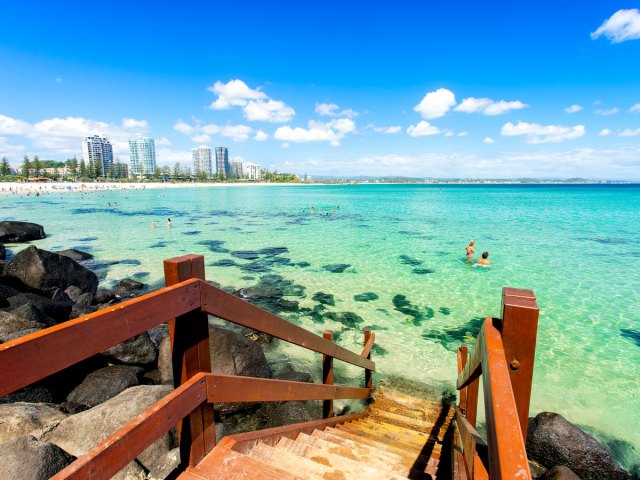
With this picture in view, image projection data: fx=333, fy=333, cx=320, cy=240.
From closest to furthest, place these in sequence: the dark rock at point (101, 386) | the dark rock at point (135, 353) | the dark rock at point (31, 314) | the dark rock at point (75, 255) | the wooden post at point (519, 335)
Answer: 1. the wooden post at point (519, 335)
2. the dark rock at point (101, 386)
3. the dark rock at point (135, 353)
4. the dark rock at point (31, 314)
5. the dark rock at point (75, 255)

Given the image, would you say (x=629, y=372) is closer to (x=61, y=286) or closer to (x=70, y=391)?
(x=70, y=391)

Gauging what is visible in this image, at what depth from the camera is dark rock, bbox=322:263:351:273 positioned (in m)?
16.0

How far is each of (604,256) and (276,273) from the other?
63.2 feet

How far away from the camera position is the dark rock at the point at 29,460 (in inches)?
109

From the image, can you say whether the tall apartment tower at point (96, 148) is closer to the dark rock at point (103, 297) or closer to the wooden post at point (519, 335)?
the dark rock at point (103, 297)

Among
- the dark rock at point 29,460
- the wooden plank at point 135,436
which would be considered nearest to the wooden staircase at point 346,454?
the wooden plank at point 135,436

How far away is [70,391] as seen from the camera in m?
5.54

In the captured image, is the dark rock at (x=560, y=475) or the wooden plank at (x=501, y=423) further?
the dark rock at (x=560, y=475)

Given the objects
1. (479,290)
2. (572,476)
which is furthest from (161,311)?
(479,290)

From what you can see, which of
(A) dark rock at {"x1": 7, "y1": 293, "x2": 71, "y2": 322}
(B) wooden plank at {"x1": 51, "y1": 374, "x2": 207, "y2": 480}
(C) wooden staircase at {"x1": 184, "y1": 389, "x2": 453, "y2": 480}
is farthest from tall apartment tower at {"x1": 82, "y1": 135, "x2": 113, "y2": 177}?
(B) wooden plank at {"x1": 51, "y1": 374, "x2": 207, "y2": 480}

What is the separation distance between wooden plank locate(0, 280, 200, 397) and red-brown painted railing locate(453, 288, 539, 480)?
4.57ft

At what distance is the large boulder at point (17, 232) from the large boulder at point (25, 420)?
24.3 meters

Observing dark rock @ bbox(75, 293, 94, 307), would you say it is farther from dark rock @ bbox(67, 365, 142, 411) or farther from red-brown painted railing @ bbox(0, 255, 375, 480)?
red-brown painted railing @ bbox(0, 255, 375, 480)

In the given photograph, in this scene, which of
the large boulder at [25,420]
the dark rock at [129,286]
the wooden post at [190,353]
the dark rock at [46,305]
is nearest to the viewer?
the wooden post at [190,353]
